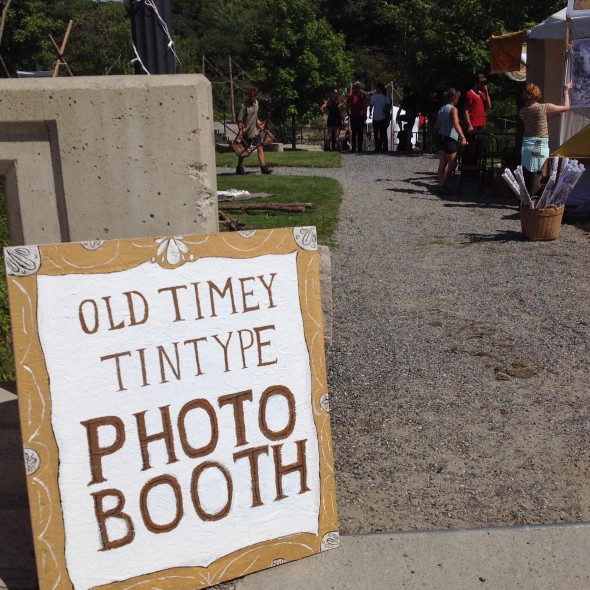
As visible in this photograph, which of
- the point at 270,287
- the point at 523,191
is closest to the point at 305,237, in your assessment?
the point at 270,287

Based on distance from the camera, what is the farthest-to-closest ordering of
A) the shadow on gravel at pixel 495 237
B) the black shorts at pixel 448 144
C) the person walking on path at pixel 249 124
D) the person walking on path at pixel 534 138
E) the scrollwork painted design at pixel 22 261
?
the person walking on path at pixel 249 124, the black shorts at pixel 448 144, the person walking on path at pixel 534 138, the shadow on gravel at pixel 495 237, the scrollwork painted design at pixel 22 261

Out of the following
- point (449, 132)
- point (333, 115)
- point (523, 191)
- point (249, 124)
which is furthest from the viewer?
point (333, 115)

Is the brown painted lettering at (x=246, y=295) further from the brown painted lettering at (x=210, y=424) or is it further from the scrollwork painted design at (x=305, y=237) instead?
the brown painted lettering at (x=210, y=424)

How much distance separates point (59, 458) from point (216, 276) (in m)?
0.78

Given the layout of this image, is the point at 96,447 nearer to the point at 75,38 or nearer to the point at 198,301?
the point at 198,301

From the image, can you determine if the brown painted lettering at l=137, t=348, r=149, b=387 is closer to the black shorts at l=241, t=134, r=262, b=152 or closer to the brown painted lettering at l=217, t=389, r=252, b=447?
the brown painted lettering at l=217, t=389, r=252, b=447

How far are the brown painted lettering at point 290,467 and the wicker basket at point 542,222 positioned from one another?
6.54 metres

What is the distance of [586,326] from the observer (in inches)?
225

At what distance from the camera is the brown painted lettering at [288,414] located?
9.18 feet

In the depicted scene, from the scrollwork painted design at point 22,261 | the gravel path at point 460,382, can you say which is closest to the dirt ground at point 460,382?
the gravel path at point 460,382

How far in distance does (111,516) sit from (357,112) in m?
19.5

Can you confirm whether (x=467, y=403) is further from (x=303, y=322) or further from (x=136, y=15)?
(x=136, y=15)

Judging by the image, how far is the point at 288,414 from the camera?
2.85 m

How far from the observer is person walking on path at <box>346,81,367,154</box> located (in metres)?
20.6
